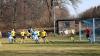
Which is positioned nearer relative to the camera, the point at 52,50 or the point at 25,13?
the point at 52,50

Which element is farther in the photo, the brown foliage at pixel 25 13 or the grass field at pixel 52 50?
the brown foliage at pixel 25 13

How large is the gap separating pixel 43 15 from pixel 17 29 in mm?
12050

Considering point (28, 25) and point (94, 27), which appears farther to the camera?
point (28, 25)

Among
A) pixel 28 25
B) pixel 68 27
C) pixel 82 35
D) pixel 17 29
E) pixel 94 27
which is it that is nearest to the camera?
pixel 94 27

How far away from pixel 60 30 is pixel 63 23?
57.2 inches

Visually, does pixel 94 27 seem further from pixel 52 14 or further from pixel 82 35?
pixel 52 14

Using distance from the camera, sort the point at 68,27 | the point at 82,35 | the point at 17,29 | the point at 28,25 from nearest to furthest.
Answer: the point at 82,35
the point at 68,27
the point at 17,29
the point at 28,25

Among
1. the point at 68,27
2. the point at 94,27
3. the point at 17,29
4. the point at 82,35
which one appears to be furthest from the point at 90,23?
the point at 17,29

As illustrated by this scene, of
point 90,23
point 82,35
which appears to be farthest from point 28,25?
point 90,23

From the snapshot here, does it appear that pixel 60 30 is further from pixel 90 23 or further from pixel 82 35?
pixel 90 23

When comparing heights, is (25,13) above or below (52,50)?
above

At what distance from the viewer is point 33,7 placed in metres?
88.4

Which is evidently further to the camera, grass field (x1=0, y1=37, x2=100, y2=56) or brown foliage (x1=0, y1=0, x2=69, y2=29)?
brown foliage (x1=0, y1=0, x2=69, y2=29)

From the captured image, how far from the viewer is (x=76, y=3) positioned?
93750mm
